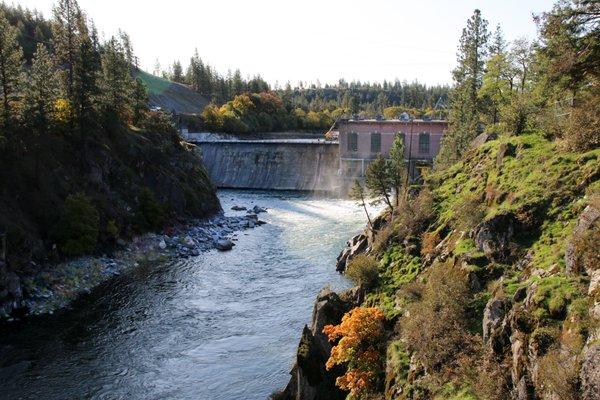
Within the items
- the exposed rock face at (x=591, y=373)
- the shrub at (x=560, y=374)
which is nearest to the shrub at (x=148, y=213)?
the shrub at (x=560, y=374)

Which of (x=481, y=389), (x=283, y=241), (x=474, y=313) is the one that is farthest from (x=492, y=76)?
(x=481, y=389)

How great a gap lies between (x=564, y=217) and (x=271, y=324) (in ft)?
67.2

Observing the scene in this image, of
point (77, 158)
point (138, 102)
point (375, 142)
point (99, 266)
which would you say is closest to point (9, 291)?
point (99, 266)

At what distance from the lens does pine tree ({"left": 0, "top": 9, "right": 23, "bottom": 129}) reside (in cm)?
4369

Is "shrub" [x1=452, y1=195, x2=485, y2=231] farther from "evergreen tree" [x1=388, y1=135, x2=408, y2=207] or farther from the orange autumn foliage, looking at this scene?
"evergreen tree" [x1=388, y1=135, x2=408, y2=207]

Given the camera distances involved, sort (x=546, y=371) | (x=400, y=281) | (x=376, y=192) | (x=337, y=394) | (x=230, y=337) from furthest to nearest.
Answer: (x=376, y=192)
(x=230, y=337)
(x=400, y=281)
(x=337, y=394)
(x=546, y=371)

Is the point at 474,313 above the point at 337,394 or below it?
above

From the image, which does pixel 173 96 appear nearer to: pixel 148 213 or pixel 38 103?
pixel 148 213

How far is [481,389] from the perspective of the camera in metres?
15.7

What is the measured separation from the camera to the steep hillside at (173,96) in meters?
152

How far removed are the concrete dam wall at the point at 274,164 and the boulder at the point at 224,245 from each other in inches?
1425

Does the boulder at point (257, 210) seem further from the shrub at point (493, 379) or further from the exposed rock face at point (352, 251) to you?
the shrub at point (493, 379)

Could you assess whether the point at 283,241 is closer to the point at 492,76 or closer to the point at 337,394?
the point at 492,76

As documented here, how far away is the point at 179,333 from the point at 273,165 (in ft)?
212
